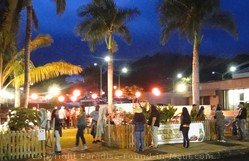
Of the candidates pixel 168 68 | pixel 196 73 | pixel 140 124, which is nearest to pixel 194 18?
pixel 196 73

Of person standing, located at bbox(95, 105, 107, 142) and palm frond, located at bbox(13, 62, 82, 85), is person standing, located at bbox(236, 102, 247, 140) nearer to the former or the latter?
person standing, located at bbox(95, 105, 107, 142)

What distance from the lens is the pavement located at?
53.4 ft

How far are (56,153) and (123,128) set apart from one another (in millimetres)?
3048

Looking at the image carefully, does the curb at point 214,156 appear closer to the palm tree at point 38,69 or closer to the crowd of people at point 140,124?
the crowd of people at point 140,124

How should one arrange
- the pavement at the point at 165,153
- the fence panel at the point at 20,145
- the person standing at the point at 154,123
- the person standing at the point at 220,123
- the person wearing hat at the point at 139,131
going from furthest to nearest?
the person standing at the point at 220,123, the person standing at the point at 154,123, the person wearing hat at the point at 139,131, the pavement at the point at 165,153, the fence panel at the point at 20,145

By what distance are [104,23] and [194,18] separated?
677 cm

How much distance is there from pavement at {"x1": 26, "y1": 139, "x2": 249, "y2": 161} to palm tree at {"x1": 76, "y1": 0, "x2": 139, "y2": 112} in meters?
12.8

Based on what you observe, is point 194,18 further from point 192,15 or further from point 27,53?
point 27,53

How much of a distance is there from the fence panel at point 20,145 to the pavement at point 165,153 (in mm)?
427

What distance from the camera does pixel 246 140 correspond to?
21.5m

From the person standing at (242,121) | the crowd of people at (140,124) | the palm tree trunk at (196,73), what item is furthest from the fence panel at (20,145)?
the palm tree trunk at (196,73)

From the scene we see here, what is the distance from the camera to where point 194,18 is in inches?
1123

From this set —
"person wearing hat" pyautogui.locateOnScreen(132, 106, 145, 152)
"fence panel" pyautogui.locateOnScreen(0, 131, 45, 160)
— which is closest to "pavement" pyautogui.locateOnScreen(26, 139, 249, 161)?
"person wearing hat" pyautogui.locateOnScreen(132, 106, 145, 152)

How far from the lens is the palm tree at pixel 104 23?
105 ft
